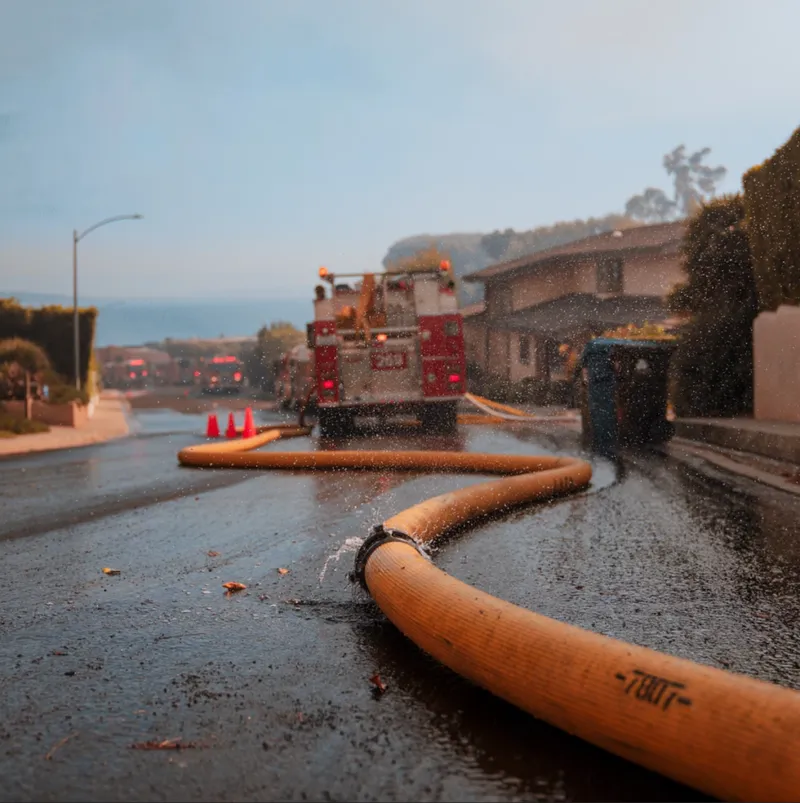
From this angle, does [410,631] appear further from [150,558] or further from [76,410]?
[76,410]

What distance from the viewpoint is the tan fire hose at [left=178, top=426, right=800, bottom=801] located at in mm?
2715

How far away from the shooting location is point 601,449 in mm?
15359

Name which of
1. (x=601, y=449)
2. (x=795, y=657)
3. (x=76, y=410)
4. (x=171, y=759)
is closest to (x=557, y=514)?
(x=795, y=657)

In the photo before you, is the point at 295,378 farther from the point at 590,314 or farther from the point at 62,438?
the point at 590,314

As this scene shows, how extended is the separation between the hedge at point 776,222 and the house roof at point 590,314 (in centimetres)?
2151

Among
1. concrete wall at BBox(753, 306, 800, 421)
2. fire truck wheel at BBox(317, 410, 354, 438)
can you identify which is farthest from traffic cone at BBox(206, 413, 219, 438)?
concrete wall at BBox(753, 306, 800, 421)

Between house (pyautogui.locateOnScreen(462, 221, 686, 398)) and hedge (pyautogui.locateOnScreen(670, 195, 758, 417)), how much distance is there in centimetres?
1624

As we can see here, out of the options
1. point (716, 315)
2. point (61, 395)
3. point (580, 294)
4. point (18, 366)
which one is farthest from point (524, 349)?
point (716, 315)

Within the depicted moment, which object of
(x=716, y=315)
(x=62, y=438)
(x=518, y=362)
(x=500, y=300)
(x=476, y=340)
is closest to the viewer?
(x=716, y=315)

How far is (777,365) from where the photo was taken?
54.5ft

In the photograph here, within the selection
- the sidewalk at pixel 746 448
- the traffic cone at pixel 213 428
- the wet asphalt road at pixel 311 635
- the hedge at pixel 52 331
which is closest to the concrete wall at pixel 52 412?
the traffic cone at pixel 213 428

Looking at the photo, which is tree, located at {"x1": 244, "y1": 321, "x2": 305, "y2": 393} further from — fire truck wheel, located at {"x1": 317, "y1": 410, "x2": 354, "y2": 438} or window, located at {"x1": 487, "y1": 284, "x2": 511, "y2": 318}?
fire truck wheel, located at {"x1": 317, "y1": 410, "x2": 354, "y2": 438}

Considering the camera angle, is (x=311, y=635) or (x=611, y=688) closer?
(x=611, y=688)

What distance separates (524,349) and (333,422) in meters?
26.4
